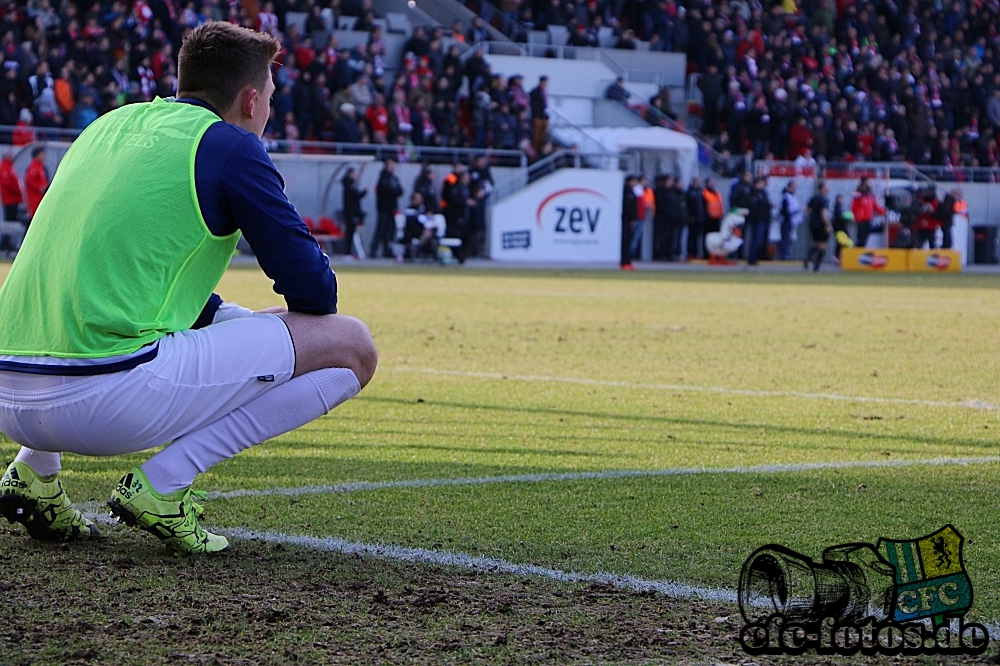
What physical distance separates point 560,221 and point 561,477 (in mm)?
26037

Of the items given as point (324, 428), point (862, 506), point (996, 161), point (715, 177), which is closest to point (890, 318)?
point (324, 428)

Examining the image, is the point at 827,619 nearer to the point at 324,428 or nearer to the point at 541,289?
the point at 324,428

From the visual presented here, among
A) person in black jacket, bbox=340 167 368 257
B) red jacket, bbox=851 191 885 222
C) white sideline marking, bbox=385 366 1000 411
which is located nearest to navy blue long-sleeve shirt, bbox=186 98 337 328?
white sideline marking, bbox=385 366 1000 411

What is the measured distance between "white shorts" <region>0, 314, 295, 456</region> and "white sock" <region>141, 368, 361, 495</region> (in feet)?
0.09

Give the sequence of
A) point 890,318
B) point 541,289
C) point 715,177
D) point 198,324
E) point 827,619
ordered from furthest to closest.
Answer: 1. point 715,177
2. point 541,289
3. point 890,318
4. point 198,324
5. point 827,619

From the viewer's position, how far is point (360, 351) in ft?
13.4

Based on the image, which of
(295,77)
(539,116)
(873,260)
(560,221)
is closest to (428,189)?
(560,221)

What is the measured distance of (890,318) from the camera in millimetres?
14203

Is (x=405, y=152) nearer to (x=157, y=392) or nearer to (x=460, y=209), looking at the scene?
(x=460, y=209)

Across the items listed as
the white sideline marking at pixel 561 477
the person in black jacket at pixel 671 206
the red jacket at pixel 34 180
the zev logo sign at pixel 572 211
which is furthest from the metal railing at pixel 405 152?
the white sideline marking at pixel 561 477

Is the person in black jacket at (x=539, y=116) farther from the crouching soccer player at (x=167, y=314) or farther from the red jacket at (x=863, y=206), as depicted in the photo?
the crouching soccer player at (x=167, y=314)

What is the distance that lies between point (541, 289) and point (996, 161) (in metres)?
25.6

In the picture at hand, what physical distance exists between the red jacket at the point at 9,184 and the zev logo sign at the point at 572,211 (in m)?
11.0

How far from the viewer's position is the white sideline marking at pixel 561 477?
4.91m
